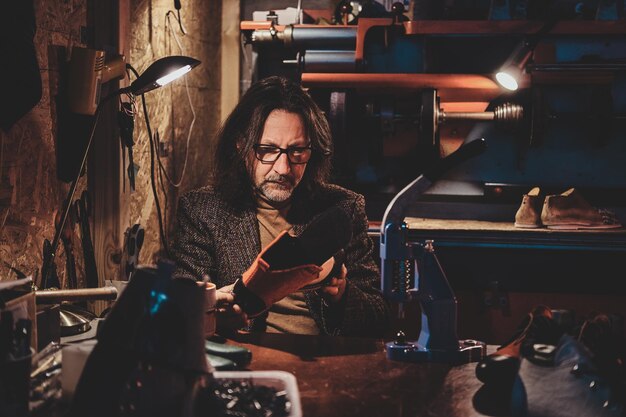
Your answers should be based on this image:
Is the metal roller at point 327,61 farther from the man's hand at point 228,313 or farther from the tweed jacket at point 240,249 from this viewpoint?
the man's hand at point 228,313

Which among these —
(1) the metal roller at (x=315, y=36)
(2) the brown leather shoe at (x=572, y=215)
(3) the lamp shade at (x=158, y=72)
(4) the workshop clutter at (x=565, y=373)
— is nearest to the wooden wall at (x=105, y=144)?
(3) the lamp shade at (x=158, y=72)

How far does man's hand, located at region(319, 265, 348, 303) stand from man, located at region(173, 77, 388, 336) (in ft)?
0.09

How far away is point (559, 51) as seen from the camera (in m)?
3.90

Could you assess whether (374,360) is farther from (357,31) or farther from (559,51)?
(559,51)

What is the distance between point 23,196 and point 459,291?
2.19 meters

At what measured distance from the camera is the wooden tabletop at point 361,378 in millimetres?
1301

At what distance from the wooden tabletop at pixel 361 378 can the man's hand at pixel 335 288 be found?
23cm

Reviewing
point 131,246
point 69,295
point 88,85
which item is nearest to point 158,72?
point 88,85

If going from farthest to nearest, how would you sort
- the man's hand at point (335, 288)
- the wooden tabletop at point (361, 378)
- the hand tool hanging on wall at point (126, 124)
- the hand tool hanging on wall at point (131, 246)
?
the hand tool hanging on wall at point (131, 246) → the hand tool hanging on wall at point (126, 124) → the man's hand at point (335, 288) → the wooden tabletop at point (361, 378)

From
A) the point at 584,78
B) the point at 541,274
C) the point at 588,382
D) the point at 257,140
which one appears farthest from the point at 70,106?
the point at 584,78

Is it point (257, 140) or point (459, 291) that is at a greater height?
point (257, 140)

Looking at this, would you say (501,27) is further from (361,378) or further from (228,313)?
(361,378)

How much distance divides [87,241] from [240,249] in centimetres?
54

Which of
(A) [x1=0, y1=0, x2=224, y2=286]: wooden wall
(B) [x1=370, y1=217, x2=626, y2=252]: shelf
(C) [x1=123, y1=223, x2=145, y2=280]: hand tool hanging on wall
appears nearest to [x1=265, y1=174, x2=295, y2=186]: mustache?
(A) [x1=0, y1=0, x2=224, y2=286]: wooden wall
